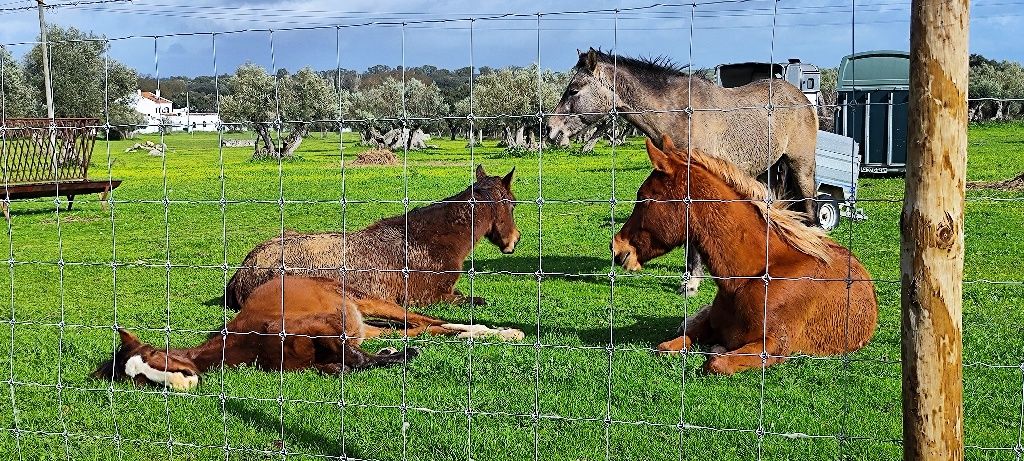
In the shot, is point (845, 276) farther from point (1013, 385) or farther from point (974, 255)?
point (974, 255)

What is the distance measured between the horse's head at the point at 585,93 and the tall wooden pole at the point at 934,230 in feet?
23.5

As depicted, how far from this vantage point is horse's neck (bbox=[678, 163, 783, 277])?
6.66 m

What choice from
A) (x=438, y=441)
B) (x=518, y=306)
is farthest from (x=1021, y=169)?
(x=438, y=441)

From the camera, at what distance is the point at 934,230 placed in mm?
3410

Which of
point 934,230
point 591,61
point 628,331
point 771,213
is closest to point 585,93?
point 591,61

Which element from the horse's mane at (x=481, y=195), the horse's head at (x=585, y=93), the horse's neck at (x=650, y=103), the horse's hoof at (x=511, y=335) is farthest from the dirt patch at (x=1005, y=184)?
the horse's hoof at (x=511, y=335)

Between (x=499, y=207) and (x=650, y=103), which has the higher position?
(x=650, y=103)

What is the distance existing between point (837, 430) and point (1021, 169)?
60.2ft

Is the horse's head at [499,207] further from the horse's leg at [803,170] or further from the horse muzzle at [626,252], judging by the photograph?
the horse's leg at [803,170]

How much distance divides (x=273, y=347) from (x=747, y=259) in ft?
10.8

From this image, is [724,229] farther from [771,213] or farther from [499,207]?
[499,207]

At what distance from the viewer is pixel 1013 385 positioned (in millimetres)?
6273

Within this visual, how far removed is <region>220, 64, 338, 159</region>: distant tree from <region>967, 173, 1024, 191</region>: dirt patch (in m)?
12.1

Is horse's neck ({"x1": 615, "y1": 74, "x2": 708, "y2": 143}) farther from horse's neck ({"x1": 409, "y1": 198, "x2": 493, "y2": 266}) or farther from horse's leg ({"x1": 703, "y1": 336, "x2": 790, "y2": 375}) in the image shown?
horse's leg ({"x1": 703, "y1": 336, "x2": 790, "y2": 375})
